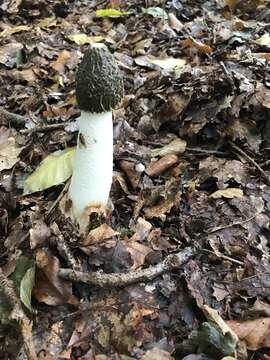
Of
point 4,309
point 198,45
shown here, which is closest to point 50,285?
point 4,309

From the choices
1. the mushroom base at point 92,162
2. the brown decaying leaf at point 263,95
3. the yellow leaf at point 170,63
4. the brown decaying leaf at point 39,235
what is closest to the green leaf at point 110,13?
the yellow leaf at point 170,63

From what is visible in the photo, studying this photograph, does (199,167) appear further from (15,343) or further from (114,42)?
(114,42)

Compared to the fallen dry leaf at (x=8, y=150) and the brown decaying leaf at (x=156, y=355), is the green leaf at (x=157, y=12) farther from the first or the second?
the brown decaying leaf at (x=156, y=355)

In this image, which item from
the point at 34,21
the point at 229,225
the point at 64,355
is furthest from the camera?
the point at 34,21

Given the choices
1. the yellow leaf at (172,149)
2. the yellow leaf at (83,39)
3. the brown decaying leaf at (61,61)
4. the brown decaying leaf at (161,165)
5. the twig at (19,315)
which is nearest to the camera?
the twig at (19,315)

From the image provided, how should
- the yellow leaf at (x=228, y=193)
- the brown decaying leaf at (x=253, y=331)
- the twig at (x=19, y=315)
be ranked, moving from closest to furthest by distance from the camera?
the twig at (x=19, y=315) → the brown decaying leaf at (x=253, y=331) → the yellow leaf at (x=228, y=193)

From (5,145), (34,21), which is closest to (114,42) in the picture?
(34,21)
